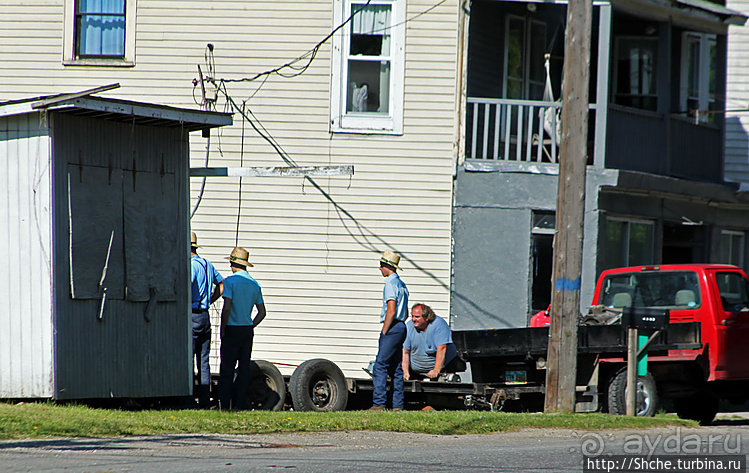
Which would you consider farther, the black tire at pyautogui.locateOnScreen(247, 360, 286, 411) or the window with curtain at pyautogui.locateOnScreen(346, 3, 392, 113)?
the window with curtain at pyautogui.locateOnScreen(346, 3, 392, 113)

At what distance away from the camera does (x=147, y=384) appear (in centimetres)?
1071

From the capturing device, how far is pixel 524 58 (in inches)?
684

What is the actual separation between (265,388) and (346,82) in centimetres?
551

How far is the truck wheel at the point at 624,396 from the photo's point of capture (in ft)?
39.4

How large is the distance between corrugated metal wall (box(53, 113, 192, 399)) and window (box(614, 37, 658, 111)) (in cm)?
992

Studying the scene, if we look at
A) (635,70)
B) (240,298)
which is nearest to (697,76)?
(635,70)

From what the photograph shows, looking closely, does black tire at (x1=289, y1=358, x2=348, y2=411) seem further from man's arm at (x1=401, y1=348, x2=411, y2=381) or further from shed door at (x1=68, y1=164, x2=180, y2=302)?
shed door at (x1=68, y1=164, x2=180, y2=302)

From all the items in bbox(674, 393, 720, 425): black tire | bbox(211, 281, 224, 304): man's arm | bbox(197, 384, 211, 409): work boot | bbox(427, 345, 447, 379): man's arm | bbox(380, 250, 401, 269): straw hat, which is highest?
bbox(380, 250, 401, 269): straw hat

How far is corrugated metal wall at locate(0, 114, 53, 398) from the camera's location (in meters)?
9.77

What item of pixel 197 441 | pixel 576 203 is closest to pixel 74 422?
pixel 197 441

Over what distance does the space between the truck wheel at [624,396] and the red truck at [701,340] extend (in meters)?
0.01

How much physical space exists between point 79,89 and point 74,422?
848 centimetres

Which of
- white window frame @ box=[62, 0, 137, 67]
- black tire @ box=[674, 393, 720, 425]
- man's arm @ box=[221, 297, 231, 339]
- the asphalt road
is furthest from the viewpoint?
white window frame @ box=[62, 0, 137, 67]

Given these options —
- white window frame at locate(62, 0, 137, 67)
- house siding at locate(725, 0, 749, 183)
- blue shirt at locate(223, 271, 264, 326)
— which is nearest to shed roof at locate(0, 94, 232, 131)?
blue shirt at locate(223, 271, 264, 326)
